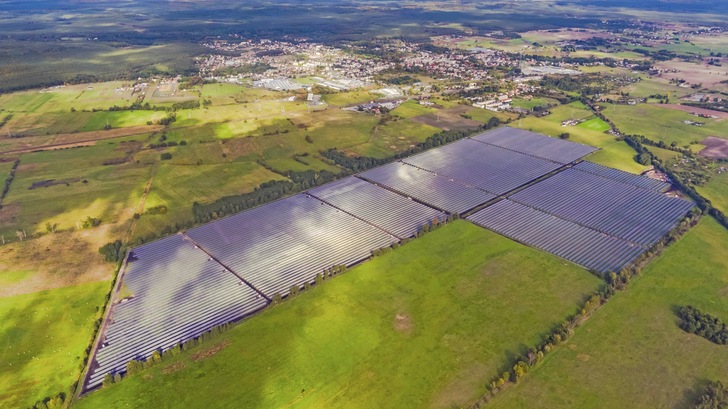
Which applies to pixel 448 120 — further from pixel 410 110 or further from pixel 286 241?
pixel 286 241

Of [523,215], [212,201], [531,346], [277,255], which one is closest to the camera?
[531,346]

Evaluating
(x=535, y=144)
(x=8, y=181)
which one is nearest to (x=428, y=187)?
(x=535, y=144)

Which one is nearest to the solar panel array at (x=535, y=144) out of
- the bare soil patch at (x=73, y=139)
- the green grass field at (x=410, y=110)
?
the green grass field at (x=410, y=110)

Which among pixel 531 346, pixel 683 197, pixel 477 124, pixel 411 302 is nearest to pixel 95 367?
pixel 411 302

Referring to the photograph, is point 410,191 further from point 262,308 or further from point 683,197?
point 683,197

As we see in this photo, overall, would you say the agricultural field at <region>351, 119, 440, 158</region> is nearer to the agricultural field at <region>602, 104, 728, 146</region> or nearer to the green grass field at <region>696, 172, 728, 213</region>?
the agricultural field at <region>602, 104, 728, 146</region>

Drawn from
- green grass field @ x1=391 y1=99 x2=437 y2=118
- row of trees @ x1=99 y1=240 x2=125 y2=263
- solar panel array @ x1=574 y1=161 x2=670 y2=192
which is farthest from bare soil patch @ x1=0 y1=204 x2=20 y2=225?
solar panel array @ x1=574 y1=161 x2=670 y2=192

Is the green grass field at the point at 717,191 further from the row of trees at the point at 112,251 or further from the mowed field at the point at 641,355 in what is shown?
the row of trees at the point at 112,251
